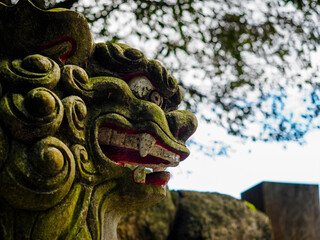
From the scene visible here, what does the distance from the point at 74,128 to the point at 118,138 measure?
8.6 inches

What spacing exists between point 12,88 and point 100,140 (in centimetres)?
39

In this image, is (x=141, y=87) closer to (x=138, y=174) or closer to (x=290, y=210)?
(x=138, y=174)

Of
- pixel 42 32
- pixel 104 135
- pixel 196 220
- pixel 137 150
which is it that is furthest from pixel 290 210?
pixel 42 32

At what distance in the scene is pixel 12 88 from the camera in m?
1.13

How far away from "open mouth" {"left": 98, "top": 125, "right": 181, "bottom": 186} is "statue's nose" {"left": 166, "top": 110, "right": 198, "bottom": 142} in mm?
97

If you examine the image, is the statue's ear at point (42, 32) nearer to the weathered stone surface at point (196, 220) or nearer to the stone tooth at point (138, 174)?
the stone tooth at point (138, 174)

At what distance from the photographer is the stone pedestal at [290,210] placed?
13.9ft

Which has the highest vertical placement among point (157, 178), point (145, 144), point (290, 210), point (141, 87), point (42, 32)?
point (42, 32)

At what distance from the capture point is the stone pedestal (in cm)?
425

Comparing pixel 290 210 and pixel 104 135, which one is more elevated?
pixel 104 135

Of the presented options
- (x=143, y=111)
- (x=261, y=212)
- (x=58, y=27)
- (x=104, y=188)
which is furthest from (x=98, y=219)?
(x=261, y=212)

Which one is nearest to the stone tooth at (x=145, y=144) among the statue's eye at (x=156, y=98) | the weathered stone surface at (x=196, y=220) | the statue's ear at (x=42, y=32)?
the statue's eye at (x=156, y=98)

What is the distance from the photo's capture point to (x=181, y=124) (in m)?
1.47

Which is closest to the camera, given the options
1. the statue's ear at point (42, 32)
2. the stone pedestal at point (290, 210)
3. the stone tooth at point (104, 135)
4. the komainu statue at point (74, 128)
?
the komainu statue at point (74, 128)
